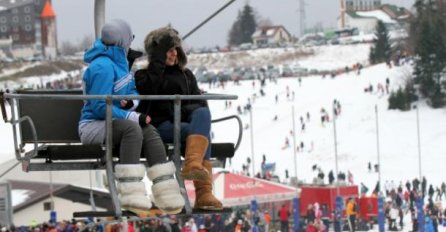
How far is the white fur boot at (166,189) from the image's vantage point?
15.4 feet

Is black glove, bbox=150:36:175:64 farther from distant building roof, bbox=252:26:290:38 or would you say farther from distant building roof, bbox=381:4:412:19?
distant building roof, bbox=252:26:290:38

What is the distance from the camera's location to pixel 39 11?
17362cm

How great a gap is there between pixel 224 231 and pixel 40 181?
51.8 ft

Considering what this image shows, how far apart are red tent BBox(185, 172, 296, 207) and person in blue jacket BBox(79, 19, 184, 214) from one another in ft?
88.3

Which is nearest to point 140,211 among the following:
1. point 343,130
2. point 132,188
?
point 132,188

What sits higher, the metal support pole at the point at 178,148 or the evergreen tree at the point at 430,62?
the evergreen tree at the point at 430,62

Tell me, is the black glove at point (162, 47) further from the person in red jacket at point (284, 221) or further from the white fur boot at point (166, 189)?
the person in red jacket at point (284, 221)

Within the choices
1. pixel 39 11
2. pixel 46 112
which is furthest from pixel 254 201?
pixel 39 11

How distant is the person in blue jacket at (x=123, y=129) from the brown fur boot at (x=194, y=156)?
13cm

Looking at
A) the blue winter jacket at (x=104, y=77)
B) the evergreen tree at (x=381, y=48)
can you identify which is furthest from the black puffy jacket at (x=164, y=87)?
the evergreen tree at (x=381, y=48)

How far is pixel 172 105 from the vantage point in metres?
5.13

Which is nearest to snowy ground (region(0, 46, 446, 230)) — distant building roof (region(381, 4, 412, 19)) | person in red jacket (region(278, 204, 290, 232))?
person in red jacket (region(278, 204, 290, 232))

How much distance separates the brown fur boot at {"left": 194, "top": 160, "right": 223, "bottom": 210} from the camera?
5137mm

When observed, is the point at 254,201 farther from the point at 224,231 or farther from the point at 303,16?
the point at 303,16
